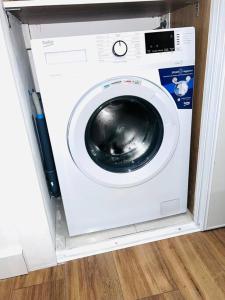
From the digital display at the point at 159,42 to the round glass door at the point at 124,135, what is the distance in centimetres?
20

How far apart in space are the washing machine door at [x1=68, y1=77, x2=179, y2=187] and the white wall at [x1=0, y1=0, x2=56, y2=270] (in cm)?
20

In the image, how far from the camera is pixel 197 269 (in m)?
1.07

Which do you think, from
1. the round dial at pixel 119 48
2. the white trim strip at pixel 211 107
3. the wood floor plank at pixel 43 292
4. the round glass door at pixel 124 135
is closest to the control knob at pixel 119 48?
the round dial at pixel 119 48

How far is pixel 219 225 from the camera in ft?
4.10

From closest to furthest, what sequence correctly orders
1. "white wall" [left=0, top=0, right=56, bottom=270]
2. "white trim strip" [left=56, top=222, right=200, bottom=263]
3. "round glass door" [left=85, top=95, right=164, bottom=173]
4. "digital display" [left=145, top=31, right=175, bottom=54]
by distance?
"white wall" [left=0, top=0, right=56, bottom=270], "digital display" [left=145, top=31, right=175, bottom=54], "round glass door" [left=85, top=95, right=164, bottom=173], "white trim strip" [left=56, top=222, right=200, bottom=263]

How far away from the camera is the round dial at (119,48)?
897 mm

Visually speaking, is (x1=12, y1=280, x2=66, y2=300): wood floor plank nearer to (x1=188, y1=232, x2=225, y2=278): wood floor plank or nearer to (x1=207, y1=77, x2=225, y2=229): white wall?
(x1=188, y1=232, x2=225, y2=278): wood floor plank

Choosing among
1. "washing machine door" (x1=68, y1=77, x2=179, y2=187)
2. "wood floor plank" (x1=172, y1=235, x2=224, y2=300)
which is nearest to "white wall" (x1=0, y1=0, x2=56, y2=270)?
"washing machine door" (x1=68, y1=77, x2=179, y2=187)

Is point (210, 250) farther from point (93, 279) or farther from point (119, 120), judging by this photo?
point (119, 120)

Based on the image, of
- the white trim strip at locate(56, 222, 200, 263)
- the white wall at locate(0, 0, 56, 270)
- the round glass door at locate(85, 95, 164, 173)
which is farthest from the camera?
the white trim strip at locate(56, 222, 200, 263)

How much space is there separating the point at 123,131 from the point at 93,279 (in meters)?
0.68

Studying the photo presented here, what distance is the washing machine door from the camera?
3.09ft

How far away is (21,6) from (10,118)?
1.31 feet

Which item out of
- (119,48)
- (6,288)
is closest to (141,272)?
(6,288)
